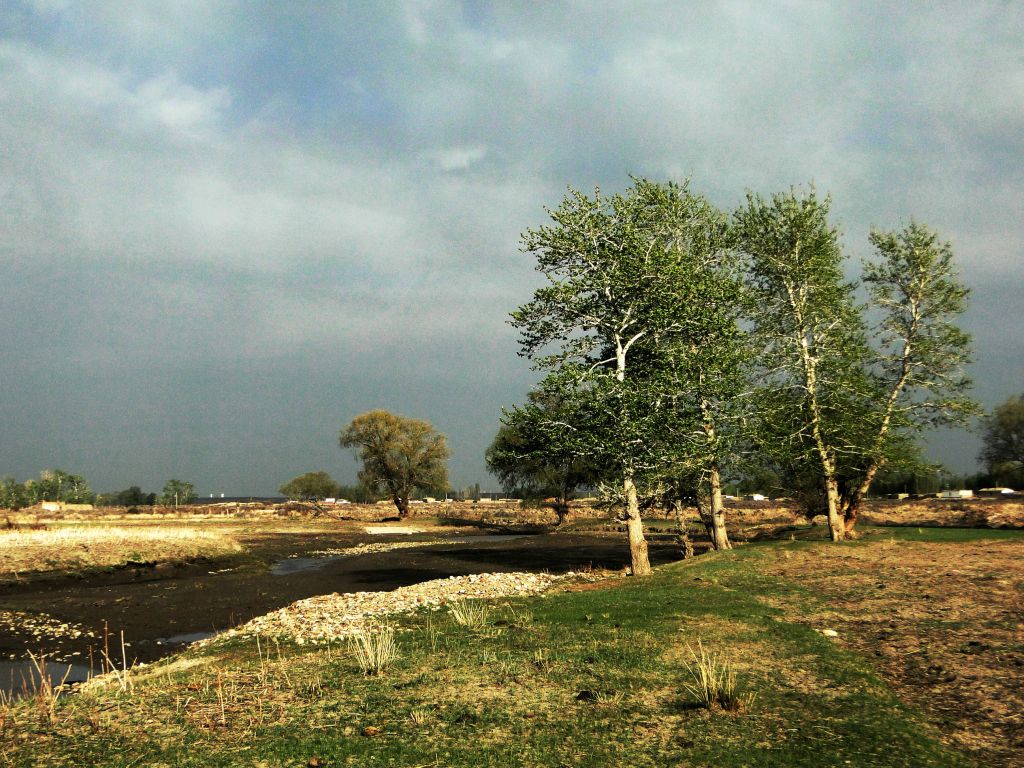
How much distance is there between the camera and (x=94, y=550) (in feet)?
128

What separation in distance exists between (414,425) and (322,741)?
3629 inches

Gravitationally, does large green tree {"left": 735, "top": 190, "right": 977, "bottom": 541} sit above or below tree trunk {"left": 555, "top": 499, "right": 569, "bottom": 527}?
above

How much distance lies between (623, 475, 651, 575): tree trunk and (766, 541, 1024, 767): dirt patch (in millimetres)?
4938

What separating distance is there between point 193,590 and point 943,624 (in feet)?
98.5

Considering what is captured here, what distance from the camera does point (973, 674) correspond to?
34.2 ft

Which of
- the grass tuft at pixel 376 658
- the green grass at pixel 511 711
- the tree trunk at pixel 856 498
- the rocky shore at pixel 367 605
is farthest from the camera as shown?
the tree trunk at pixel 856 498

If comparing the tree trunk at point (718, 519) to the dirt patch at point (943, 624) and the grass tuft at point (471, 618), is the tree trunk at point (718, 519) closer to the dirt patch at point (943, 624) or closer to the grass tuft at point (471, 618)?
the dirt patch at point (943, 624)

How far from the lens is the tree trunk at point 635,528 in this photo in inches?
1017

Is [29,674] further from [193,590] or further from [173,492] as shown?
[173,492]

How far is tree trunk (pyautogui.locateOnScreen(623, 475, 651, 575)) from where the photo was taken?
2583cm

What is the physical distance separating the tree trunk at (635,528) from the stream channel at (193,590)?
10.1 m

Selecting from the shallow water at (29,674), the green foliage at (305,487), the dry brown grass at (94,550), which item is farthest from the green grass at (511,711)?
the green foliage at (305,487)

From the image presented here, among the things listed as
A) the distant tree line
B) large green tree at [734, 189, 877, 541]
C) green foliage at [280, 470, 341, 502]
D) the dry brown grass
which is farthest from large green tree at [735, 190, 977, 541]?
green foliage at [280, 470, 341, 502]

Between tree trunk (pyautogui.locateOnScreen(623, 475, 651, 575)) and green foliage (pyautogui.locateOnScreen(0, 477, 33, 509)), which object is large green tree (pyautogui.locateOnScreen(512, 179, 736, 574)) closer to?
tree trunk (pyautogui.locateOnScreen(623, 475, 651, 575))
